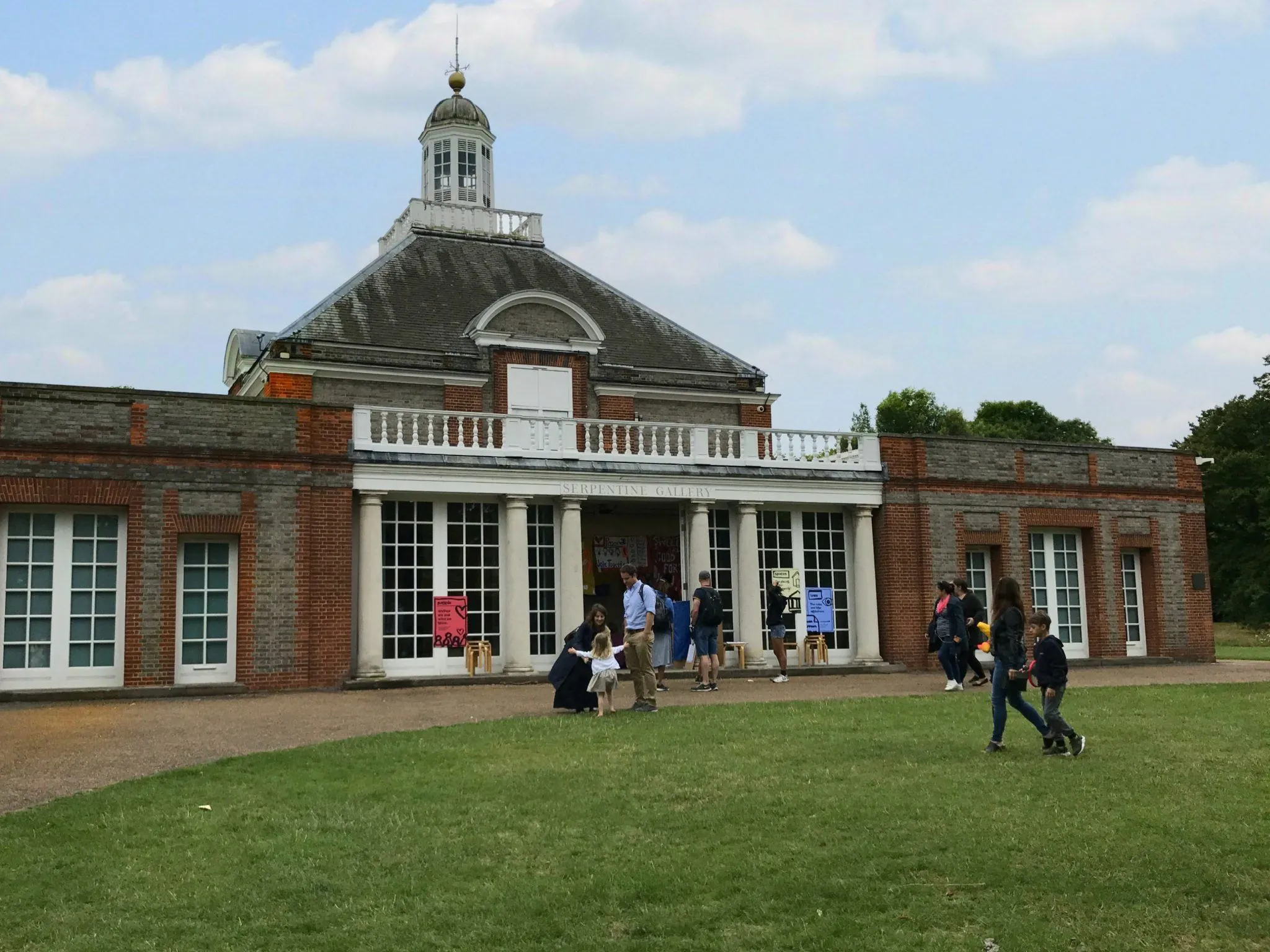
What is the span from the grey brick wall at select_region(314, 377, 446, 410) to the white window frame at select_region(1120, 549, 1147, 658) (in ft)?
48.1

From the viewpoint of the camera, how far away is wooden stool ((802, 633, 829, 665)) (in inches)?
917

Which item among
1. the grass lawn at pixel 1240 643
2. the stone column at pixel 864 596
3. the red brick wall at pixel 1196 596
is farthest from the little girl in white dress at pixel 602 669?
the grass lawn at pixel 1240 643

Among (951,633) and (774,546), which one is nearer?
(951,633)

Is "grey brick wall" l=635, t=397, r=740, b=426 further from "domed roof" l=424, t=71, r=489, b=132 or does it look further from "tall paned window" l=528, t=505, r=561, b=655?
"domed roof" l=424, t=71, r=489, b=132

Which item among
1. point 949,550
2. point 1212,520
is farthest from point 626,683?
point 1212,520

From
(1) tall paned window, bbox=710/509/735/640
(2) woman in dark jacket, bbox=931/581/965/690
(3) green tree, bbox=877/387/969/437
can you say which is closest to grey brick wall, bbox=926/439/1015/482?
(1) tall paned window, bbox=710/509/735/640

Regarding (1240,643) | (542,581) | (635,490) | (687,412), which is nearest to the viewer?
(542,581)

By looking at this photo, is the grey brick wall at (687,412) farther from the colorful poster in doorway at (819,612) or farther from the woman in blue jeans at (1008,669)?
the woman in blue jeans at (1008,669)

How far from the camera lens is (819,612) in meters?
23.6

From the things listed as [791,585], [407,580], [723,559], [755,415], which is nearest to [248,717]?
[407,580]

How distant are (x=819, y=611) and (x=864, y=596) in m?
0.90

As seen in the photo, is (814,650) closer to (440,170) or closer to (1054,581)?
(1054,581)

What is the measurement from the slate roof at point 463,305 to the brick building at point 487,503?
0.27 feet

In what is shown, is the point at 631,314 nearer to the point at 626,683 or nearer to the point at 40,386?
the point at 626,683
